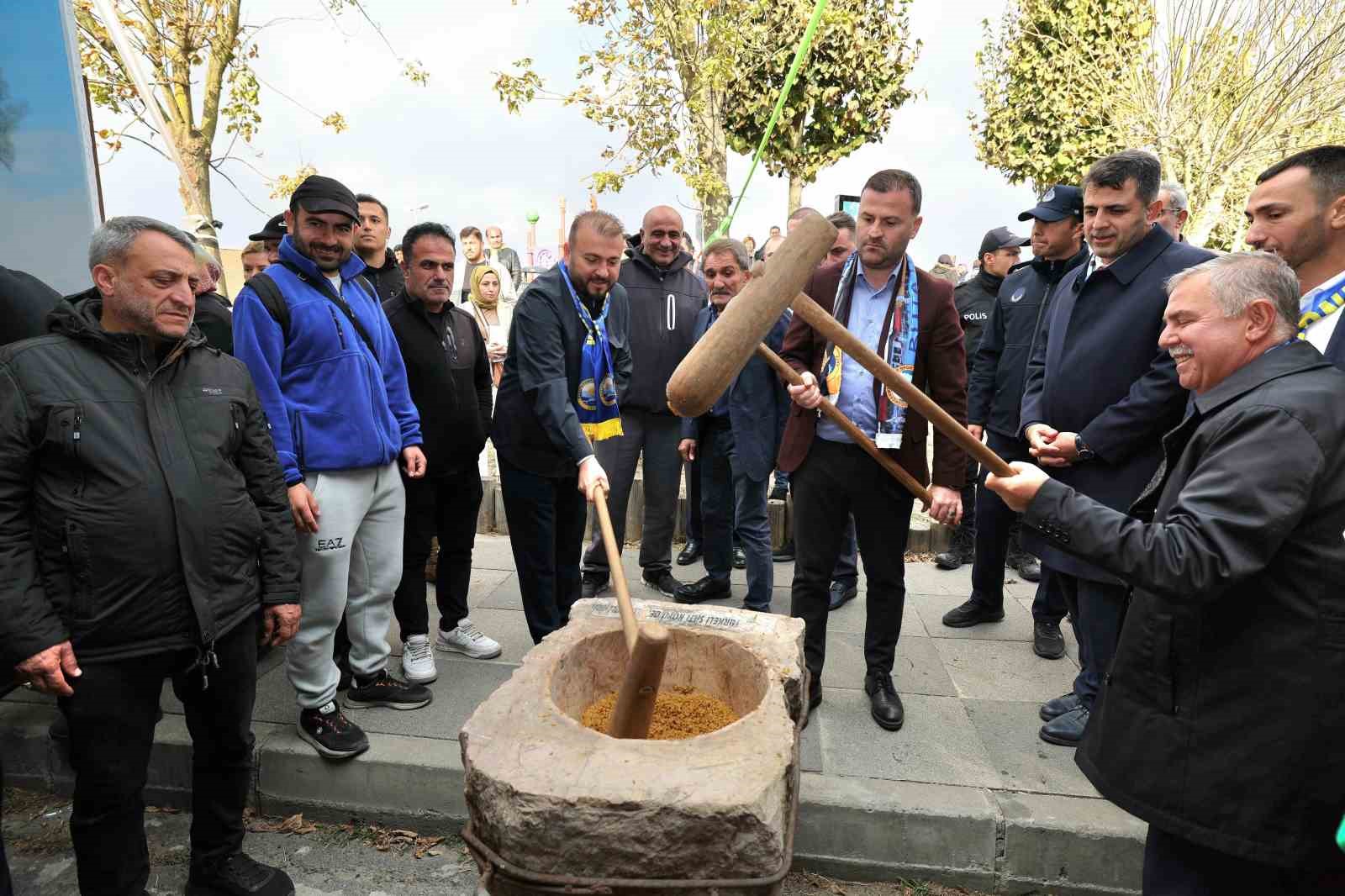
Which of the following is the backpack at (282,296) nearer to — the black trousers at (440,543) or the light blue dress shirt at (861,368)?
the black trousers at (440,543)

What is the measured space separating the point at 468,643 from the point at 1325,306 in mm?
3808

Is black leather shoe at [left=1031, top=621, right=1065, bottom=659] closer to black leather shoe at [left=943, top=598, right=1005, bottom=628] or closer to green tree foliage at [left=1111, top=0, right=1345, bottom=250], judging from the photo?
black leather shoe at [left=943, top=598, right=1005, bottom=628]

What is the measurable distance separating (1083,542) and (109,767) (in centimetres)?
267

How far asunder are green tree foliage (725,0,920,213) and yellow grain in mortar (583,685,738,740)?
10.9 m

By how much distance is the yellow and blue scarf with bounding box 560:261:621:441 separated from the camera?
A: 3.57 m

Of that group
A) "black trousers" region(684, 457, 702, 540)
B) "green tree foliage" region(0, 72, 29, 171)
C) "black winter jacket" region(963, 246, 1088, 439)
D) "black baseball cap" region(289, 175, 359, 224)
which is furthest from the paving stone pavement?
"green tree foliage" region(0, 72, 29, 171)

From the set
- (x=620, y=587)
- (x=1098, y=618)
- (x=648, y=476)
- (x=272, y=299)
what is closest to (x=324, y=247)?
(x=272, y=299)

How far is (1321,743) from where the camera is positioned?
1.60 m

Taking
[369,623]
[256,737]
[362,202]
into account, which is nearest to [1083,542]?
[369,623]

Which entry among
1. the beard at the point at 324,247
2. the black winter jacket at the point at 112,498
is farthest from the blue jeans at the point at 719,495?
the black winter jacket at the point at 112,498

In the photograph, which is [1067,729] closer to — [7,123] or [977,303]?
[977,303]

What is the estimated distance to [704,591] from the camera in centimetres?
473

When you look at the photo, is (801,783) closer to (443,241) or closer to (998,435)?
(998,435)

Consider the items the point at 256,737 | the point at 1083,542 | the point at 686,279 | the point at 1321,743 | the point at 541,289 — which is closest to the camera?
the point at 1321,743
